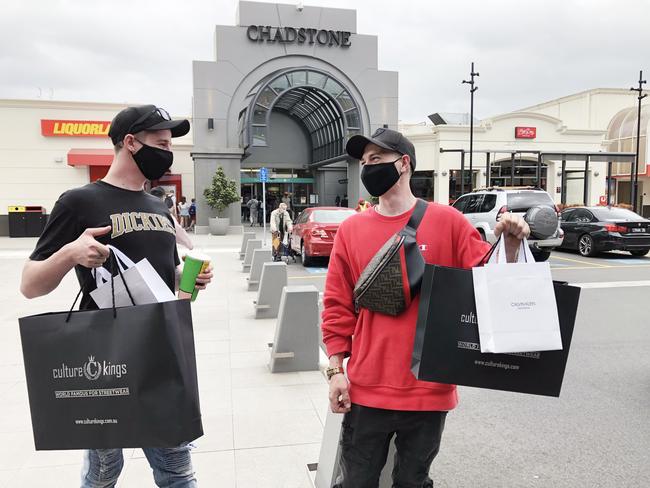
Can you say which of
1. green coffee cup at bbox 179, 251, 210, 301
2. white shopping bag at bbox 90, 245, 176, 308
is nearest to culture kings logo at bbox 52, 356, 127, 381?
white shopping bag at bbox 90, 245, 176, 308

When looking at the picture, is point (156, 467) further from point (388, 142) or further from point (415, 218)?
point (388, 142)

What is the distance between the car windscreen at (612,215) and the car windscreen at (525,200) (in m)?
1.82

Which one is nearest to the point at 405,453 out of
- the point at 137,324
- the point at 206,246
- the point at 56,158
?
the point at 137,324

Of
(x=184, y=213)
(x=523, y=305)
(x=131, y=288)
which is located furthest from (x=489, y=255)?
(x=184, y=213)

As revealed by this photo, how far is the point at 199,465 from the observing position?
360cm

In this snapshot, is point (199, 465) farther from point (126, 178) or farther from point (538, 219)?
point (538, 219)

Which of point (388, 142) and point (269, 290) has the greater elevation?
point (388, 142)

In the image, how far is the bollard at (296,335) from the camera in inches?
220

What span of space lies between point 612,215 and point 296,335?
13.2 m

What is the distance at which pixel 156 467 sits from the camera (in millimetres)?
2316

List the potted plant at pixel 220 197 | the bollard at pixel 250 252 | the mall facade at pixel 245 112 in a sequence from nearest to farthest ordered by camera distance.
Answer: the bollard at pixel 250 252 → the potted plant at pixel 220 197 → the mall facade at pixel 245 112

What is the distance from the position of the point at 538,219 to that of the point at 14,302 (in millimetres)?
9778

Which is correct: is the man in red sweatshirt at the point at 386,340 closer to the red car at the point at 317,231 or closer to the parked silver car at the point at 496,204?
the red car at the point at 317,231

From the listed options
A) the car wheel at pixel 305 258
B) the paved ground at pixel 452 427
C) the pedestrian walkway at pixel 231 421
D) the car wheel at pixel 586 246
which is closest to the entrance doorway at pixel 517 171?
the car wheel at pixel 586 246
